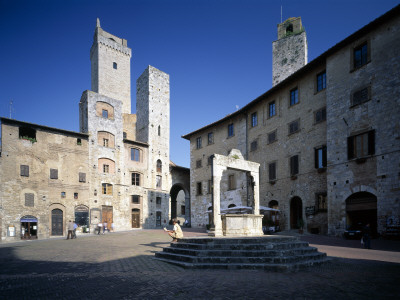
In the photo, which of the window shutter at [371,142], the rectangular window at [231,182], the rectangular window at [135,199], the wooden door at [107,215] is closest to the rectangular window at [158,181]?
the rectangular window at [135,199]

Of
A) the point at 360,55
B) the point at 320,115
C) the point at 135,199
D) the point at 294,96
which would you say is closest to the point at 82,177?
the point at 135,199

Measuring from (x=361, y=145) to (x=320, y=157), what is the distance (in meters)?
3.61

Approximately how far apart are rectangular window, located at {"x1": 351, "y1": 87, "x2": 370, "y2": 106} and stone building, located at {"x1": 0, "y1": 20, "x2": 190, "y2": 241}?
23.5 m

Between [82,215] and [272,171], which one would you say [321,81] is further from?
[82,215]

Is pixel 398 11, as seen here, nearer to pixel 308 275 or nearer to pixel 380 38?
pixel 380 38

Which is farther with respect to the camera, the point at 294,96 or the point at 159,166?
the point at 159,166

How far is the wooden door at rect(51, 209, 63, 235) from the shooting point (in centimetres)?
2677

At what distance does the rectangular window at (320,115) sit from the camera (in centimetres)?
2020

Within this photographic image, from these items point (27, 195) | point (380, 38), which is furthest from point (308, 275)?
point (27, 195)

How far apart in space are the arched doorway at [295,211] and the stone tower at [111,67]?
109ft

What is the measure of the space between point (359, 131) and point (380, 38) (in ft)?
17.9

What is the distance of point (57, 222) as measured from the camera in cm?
2708

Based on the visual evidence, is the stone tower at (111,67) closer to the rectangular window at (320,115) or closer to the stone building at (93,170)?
the stone building at (93,170)

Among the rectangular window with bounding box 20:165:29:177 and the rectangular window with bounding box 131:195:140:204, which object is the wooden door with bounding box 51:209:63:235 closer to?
the rectangular window with bounding box 20:165:29:177
